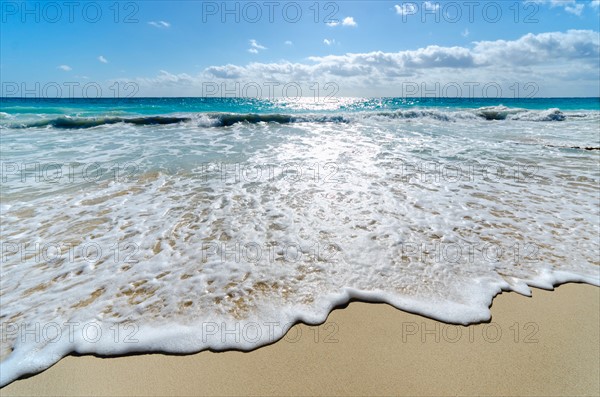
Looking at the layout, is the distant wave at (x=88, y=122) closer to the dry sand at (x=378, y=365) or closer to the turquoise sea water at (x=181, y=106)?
the turquoise sea water at (x=181, y=106)

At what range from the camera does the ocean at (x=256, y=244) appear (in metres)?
2.61

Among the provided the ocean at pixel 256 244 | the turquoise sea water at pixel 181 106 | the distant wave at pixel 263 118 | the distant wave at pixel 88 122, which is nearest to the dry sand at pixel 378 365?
the ocean at pixel 256 244

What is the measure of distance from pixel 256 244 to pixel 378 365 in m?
1.98

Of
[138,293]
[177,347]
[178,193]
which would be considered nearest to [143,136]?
[178,193]

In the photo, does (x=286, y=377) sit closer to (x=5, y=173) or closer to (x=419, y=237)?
(x=419, y=237)

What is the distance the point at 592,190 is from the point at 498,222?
9.47 feet

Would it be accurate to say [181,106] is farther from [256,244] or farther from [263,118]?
[256,244]

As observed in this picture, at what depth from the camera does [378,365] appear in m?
2.22

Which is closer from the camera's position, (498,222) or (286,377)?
(286,377)

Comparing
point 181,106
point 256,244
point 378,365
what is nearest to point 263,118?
point 256,244

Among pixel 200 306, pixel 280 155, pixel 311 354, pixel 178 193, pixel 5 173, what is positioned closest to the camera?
pixel 311 354

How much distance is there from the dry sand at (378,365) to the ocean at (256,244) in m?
0.13

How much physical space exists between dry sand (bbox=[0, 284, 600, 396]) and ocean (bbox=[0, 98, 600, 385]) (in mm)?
129

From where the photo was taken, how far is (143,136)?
495 inches
